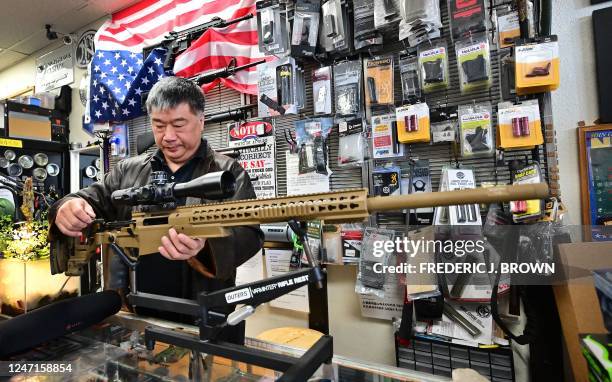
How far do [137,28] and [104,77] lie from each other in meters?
0.64

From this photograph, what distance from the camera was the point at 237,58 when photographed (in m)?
2.38

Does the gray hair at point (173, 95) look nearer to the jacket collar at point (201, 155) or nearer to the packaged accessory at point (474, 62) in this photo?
the jacket collar at point (201, 155)

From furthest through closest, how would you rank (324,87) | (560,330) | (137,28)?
(137,28) < (324,87) < (560,330)

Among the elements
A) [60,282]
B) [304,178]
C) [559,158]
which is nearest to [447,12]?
[559,158]

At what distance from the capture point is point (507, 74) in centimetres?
159

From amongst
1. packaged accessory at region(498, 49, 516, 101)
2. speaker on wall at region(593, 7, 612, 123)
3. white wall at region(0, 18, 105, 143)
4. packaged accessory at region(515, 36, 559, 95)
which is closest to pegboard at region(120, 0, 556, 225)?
packaged accessory at region(498, 49, 516, 101)

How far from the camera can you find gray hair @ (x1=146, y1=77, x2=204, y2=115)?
1.28 meters

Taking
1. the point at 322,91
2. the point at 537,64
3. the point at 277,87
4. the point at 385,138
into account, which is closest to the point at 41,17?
the point at 277,87

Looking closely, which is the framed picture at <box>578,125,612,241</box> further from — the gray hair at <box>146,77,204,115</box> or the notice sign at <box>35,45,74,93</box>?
the notice sign at <box>35,45,74,93</box>

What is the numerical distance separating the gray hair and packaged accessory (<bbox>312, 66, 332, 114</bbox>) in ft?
2.74

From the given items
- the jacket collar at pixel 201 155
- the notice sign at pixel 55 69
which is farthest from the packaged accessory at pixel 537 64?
the notice sign at pixel 55 69

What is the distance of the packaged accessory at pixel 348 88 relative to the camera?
1.90m

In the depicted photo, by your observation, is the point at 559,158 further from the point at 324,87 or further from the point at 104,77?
the point at 104,77

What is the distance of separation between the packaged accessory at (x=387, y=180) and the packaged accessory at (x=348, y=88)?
1.24ft
